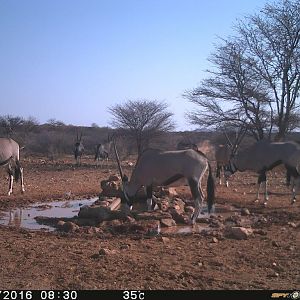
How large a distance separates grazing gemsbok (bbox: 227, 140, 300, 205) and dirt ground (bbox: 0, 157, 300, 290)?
304 centimetres

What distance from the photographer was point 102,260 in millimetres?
6812

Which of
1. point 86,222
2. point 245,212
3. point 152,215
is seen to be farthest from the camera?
point 245,212

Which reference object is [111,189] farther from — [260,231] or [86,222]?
A: [260,231]

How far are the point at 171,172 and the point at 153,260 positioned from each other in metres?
4.40

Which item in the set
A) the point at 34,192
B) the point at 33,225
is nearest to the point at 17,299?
the point at 33,225

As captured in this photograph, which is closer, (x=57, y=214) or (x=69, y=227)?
(x=69, y=227)

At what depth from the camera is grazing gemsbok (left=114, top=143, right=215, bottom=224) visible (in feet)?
35.4

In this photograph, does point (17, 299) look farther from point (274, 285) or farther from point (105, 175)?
point (105, 175)

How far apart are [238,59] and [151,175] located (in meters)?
10.9

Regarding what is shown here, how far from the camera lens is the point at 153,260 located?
6.92m

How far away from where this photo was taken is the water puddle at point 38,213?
1033cm

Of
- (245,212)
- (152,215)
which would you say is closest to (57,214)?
(152,215)

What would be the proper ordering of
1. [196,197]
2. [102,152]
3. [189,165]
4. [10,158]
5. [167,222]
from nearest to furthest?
1. [167,222]
2. [196,197]
3. [189,165]
4. [10,158]
5. [102,152]

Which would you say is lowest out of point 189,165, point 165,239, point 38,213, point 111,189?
point 38,213
